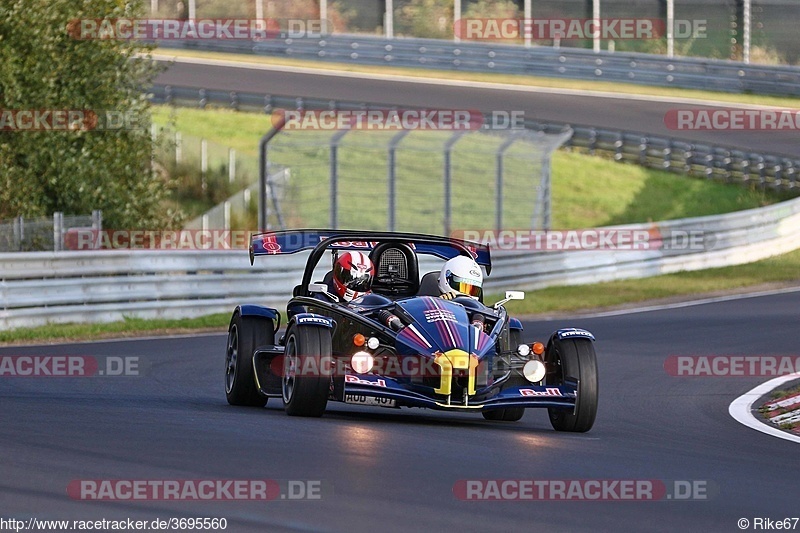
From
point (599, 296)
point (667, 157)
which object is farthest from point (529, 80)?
point (599, 296)

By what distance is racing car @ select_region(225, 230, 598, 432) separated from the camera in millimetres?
9875

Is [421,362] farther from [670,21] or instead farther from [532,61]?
[670,21]

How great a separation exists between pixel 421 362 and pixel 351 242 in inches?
100

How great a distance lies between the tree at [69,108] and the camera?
22.0m

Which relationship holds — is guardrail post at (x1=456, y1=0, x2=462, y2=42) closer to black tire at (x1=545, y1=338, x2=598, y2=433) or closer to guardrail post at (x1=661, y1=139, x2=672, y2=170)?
guardrail post at (x1=661, y1=139, x2=672, y2=170)

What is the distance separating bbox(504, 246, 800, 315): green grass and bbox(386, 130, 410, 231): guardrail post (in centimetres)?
249

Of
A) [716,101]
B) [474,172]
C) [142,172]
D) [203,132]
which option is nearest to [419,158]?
[474,172]

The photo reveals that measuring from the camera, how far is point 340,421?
10.1 metres

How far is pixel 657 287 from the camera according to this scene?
24609 mm

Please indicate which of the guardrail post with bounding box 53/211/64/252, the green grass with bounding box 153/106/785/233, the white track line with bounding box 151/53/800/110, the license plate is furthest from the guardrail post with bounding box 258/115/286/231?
the white track line with bounding box 151/53/800/110

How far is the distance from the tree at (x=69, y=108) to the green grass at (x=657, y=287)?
638cm

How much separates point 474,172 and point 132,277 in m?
8.22

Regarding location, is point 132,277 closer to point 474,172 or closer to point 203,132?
point 474,172

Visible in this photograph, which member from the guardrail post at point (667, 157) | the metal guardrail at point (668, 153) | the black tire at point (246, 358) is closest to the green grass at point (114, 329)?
the black tire at point (246, 358)
